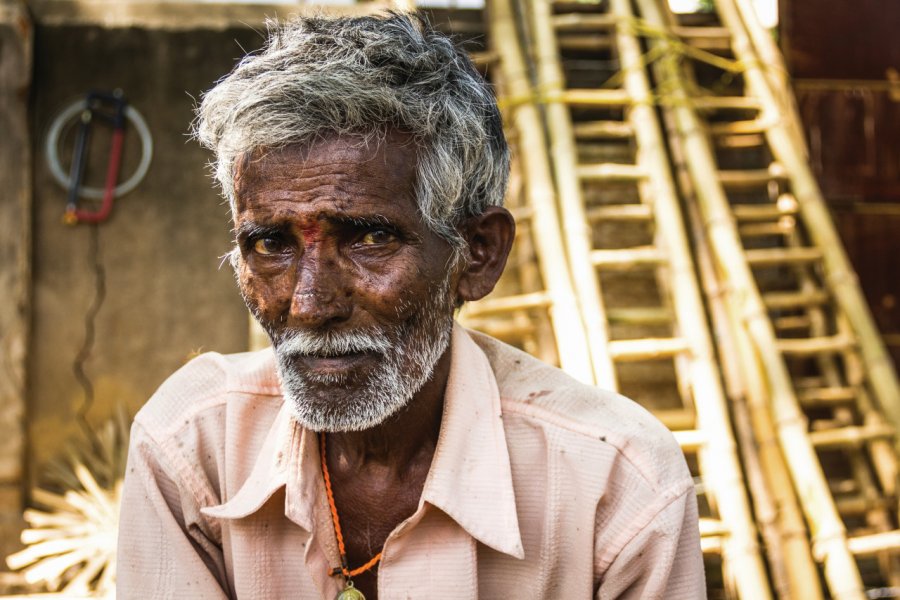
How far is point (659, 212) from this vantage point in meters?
3.72

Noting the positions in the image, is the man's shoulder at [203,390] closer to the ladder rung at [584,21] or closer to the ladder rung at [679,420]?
the ladder rung at [679,420]

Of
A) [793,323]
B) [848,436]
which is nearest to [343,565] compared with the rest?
[848,436]

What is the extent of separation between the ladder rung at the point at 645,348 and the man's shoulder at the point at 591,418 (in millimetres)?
1525

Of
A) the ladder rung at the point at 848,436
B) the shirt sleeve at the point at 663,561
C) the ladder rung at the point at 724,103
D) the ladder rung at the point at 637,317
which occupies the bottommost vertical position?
the shirt sleeve at the point at 663,561

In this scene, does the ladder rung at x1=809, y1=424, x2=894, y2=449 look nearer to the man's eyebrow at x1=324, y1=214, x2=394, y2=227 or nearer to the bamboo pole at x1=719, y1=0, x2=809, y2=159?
the bamboo pole at x1=719, y1=0, x2=809, y2=159

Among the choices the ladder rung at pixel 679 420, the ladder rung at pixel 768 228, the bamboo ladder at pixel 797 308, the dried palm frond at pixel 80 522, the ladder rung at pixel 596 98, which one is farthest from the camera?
the ladder rung at pixel 768 228

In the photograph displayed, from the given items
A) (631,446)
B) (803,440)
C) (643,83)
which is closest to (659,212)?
(643,83)

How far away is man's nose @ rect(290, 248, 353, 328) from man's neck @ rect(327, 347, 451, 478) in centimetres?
32

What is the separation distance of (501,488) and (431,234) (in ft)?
1.74

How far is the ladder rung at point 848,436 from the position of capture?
135 inches

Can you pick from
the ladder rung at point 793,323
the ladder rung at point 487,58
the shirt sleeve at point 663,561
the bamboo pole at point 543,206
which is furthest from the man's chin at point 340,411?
the ladder rung at point 793,323

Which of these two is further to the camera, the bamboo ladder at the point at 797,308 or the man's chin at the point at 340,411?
the bamboo ladder at the point at 797,308

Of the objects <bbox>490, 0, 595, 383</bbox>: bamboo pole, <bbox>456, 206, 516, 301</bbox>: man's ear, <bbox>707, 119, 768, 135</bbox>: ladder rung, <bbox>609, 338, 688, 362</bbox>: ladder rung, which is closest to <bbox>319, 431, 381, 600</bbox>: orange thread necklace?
<bbox>456, 206, 516, 301</bbox>: man's ear

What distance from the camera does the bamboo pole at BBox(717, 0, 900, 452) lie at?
11.7ft
